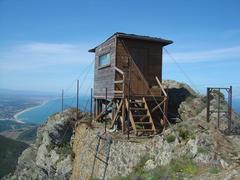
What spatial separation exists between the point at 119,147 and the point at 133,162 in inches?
68.5

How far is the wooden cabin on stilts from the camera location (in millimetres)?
19641

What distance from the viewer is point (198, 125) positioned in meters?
13.1

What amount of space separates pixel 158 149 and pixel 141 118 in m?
5.83

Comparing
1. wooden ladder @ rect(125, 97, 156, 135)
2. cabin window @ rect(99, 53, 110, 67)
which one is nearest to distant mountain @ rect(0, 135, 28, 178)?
cabin window @ rect(99, 53, 110, 67)

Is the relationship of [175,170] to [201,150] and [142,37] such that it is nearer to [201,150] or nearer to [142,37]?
[201,150]

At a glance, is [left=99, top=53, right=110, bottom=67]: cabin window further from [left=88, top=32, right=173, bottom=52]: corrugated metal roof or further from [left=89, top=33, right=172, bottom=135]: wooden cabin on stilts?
[left=88, top=32, right=173, bottom=52]: corrugated metal roof

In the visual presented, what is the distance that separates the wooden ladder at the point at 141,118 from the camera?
18478 millimetres

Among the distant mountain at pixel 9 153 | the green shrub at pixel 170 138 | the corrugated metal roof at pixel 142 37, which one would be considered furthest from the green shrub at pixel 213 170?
the distant mountain at pixel 9 153

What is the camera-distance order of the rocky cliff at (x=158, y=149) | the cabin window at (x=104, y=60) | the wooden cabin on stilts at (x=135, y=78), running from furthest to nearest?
1. the cabin window at (x=104, y=60)
2. the wooden cabin on stilts at (x=135, y=78)
3. the rocky cliff at (x=158, y=149)

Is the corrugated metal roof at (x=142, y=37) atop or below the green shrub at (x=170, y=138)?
atop

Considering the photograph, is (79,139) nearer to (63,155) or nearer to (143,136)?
(63,155)

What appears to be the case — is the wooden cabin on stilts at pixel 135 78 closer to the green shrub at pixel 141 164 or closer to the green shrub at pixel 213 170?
the green shrub at pixel 141 164

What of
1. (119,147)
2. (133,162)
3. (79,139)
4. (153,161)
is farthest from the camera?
(79,139)

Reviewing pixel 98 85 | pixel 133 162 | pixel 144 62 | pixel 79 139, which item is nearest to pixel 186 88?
pixel 144 62
